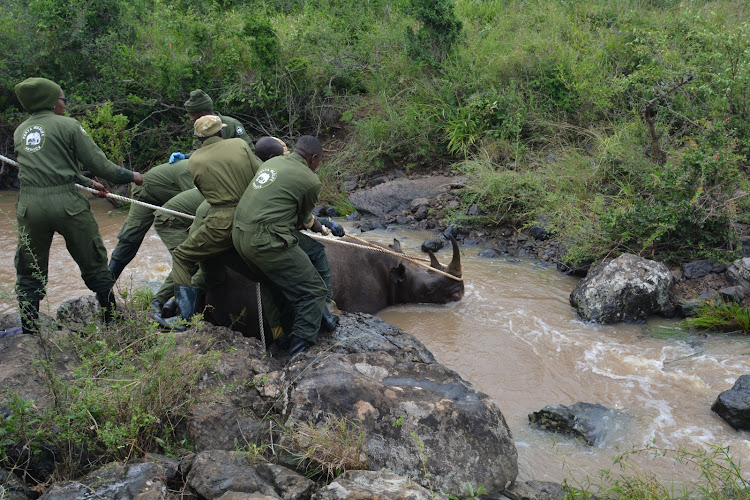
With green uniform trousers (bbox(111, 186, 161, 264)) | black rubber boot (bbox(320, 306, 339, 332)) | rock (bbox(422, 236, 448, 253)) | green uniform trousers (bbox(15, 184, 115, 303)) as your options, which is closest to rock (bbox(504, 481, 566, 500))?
black rubber boot (bbox(320, 306, 339, 332))

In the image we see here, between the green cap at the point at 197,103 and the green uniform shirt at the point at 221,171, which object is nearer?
the green uniform shirt at the point at 221,171

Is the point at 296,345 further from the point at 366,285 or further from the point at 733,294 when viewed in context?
the point at 733,294

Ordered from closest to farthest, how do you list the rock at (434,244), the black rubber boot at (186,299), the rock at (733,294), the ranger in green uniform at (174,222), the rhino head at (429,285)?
the black rubber boot at (186,299)
the ranger in green uniform at (174,222)
the rock at (733,294)
the rhino head at (429,285)
the rock at (434,244)

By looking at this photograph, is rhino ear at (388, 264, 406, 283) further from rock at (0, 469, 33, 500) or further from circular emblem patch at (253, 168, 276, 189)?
rock at (0, 469, 33, 500)

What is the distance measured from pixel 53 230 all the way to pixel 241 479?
326 cm

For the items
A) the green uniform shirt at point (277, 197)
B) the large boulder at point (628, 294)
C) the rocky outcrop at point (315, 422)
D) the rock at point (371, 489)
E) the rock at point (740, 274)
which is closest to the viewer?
the rock at point (371, 489)

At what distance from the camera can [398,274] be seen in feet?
24.7

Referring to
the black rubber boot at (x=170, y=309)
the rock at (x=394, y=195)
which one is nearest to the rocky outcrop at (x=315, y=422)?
the black rubber boot at (x=170, y=309)

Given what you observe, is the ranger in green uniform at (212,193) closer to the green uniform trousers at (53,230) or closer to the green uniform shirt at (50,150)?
the green uniform trousers at (53,230)

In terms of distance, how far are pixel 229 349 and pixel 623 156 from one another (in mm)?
6549

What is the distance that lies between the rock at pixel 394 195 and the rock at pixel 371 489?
7.85 m

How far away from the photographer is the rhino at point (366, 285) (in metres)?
5.89

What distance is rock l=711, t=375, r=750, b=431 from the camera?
4.82 meters

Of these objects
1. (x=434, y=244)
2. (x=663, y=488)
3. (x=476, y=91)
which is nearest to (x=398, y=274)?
(x=434, y=244)
